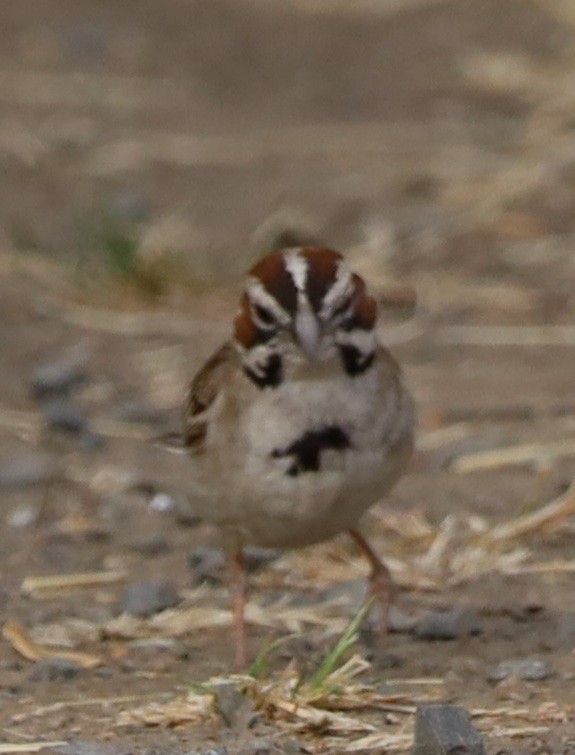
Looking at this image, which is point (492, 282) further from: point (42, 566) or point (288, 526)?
point (288, 526)

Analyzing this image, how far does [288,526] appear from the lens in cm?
452

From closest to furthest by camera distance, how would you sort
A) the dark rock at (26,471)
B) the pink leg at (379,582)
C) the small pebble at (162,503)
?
the pink leg at (379,582)
the small pebble at (162,503)
the dark rock at (26,471)

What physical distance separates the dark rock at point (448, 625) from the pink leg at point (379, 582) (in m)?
0.08

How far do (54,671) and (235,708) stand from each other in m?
0.62

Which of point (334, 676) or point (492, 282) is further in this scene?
point (492, 282)

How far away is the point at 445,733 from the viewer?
12.4 ft

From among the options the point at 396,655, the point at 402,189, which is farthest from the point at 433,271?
the point at 396,655

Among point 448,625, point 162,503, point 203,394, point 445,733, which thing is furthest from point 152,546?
point 445,733

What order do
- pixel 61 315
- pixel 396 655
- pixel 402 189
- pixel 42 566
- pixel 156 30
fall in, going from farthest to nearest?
pixel 156 30
pixel 402 189
pixel 61 315
pixel 42 566
pixel 396 655

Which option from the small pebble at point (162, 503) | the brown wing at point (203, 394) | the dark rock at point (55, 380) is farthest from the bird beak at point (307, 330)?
the dark rock at point (55, 380)

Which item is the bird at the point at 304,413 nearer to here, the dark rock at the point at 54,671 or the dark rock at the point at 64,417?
the dark rock at the point at 54,671

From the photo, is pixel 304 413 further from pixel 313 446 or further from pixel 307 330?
pixel 307 330

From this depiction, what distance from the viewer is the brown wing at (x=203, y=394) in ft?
15.6

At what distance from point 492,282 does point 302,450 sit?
3349mm
